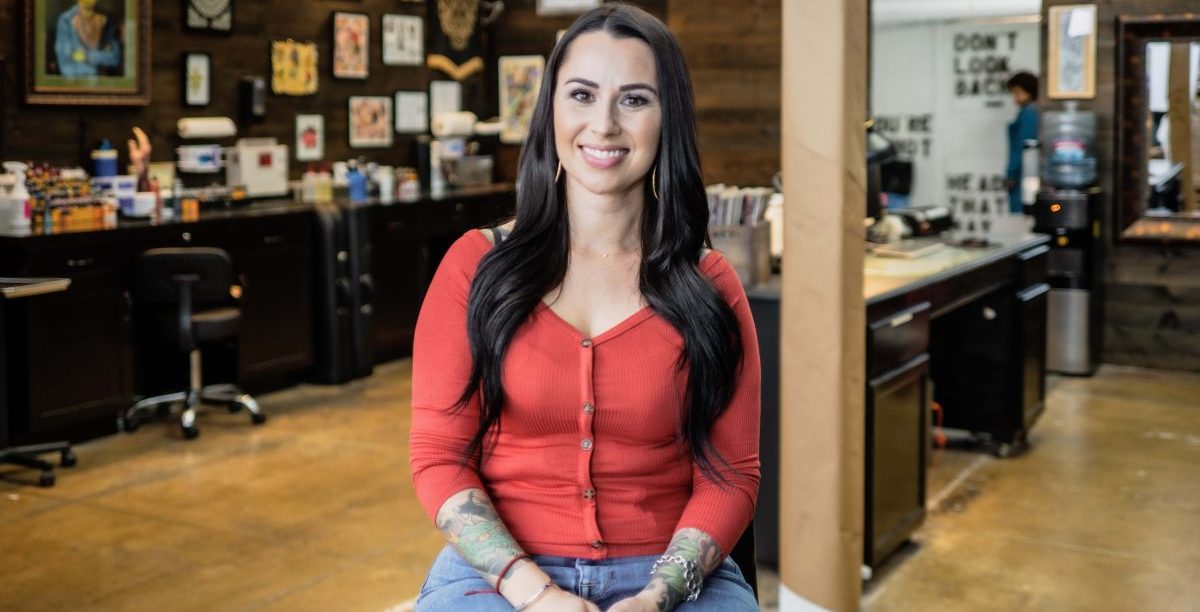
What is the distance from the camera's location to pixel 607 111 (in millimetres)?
2102

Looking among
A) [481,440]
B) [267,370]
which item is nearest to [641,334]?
[481,440]

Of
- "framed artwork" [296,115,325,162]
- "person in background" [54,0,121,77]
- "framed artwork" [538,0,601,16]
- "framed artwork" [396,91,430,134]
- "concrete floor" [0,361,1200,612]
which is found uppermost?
"framed artwork" [538,0,601,16]

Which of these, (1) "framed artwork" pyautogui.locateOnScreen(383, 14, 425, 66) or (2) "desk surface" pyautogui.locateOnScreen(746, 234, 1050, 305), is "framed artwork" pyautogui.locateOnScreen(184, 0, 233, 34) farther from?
(2) "desk surface" pyautogui.locateOnScreen(746, 234, 1050, 305)

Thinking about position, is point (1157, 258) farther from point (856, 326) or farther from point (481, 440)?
point (481, 440)

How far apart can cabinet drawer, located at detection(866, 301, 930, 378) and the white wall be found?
28.4 ft

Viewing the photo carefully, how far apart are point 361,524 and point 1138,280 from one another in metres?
5.34

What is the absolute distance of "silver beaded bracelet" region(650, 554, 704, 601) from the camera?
79.8 inches

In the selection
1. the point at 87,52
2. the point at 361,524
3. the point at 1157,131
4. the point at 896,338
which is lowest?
the point at 361,524

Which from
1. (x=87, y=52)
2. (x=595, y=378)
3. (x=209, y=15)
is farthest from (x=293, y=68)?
Result: (x=595, y=378)

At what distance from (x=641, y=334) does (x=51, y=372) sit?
465cm

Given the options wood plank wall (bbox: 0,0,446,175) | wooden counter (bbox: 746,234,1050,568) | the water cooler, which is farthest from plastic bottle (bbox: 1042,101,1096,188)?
wood plank wall (bbox: 0,0,446,175)

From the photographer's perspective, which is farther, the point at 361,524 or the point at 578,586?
the point at 361,524

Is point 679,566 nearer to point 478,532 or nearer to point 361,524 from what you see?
point 478,532

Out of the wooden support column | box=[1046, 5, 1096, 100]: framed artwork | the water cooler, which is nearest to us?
the wooden support column
